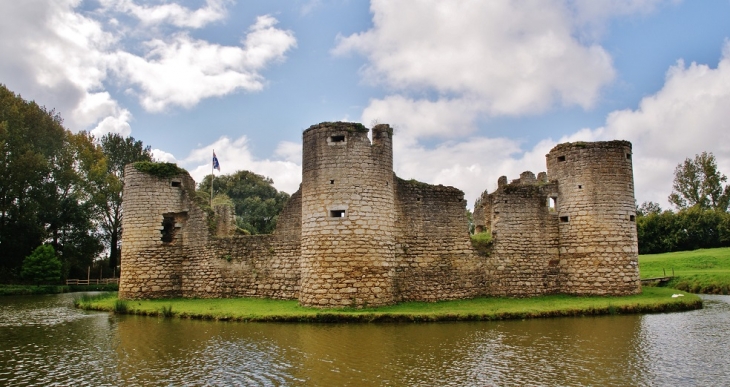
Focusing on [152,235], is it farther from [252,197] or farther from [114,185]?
[252,197]

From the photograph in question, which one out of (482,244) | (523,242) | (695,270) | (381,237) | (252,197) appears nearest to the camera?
(381,237)

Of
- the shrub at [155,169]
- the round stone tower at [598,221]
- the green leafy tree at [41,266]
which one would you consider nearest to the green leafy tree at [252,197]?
the green leafy tree at [41,266]

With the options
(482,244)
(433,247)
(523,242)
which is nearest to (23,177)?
(433,247)

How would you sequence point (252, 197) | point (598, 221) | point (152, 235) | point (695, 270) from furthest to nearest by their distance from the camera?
point (252, 197) → point (695, 270) → point (152, 235) → point (598, 221)

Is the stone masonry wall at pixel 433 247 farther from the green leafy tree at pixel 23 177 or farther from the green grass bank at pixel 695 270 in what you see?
the green leafy tree at pixel 23 177

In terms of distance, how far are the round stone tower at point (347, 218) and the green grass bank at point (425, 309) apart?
849mm

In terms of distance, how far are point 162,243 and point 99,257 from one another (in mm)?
37173

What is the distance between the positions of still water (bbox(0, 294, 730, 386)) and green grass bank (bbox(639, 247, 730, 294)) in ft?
48.4

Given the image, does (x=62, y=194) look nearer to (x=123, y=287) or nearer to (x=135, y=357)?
(x=123, y=287)

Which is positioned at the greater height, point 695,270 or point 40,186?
point 40,186

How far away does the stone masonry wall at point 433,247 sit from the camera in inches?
878

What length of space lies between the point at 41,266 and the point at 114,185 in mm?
13520

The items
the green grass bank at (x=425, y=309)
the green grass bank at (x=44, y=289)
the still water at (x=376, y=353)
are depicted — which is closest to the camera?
the still water at (x=376, y=353)

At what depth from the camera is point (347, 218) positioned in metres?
20.2
